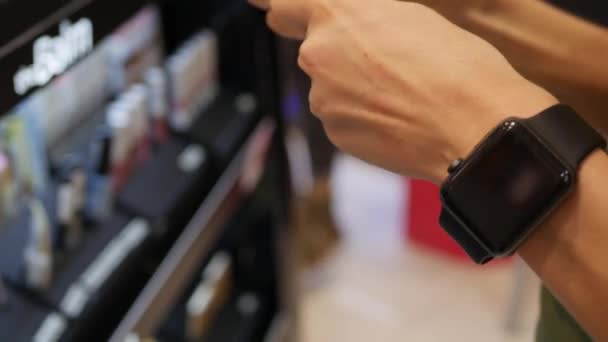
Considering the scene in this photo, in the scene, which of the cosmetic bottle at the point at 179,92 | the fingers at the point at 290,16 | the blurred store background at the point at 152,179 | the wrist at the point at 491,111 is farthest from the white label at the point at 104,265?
the wrist at the point at 491,111

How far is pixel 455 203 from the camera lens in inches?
19.8

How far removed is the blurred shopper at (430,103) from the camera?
469 mm

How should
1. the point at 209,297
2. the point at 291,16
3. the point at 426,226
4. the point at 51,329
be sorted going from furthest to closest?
the point at 426,226 < the point at 209,297 < the point at 51,329 < the point at 291,16

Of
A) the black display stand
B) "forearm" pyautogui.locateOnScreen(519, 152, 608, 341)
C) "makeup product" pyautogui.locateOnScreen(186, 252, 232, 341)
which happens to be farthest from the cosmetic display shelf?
"forearm" pyautogui.locateOnScreen(519, 152, 608, 341)

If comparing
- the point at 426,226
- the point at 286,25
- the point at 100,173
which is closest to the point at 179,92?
the point at 100,173

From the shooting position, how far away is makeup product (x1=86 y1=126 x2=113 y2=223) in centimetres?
91

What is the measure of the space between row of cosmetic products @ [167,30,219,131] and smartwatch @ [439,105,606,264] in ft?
2.02

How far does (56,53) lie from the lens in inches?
27.2

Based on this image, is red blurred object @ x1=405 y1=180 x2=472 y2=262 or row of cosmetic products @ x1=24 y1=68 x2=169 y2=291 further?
red blurred object @ x1=405 y1=180 x2=472 y2=262

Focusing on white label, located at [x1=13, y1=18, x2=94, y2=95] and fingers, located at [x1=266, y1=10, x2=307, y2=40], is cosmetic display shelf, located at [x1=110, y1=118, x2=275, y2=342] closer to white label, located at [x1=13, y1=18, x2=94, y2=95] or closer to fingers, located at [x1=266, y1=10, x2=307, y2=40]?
white label, located at [x1=13, y1=18, x2=94, y2=95]

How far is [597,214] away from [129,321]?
62cm

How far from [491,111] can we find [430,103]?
4 centimetres

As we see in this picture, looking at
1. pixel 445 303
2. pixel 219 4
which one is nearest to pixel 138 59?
pixel 219 4

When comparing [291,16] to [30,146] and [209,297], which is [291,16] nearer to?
[30,146]
